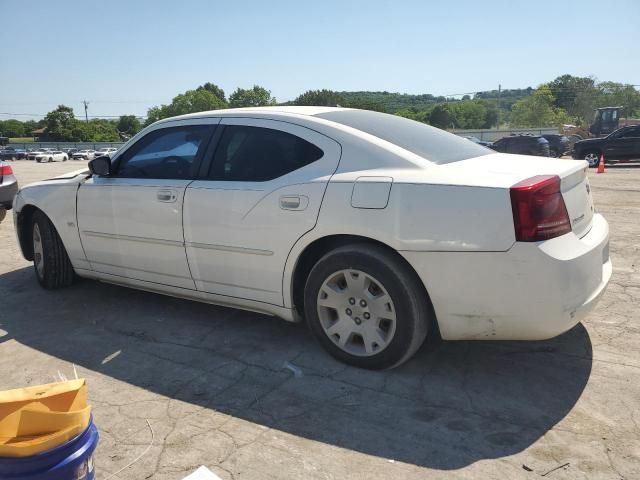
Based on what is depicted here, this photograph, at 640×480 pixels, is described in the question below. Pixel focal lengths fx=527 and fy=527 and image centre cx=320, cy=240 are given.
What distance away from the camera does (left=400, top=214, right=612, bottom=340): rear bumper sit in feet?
8.63

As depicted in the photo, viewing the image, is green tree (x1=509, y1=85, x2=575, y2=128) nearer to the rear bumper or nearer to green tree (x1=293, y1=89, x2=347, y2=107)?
green tree (x1=293, y1=89, x2=347, y2=107)

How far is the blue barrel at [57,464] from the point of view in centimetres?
173

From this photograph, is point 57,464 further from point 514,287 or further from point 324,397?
point 514,287

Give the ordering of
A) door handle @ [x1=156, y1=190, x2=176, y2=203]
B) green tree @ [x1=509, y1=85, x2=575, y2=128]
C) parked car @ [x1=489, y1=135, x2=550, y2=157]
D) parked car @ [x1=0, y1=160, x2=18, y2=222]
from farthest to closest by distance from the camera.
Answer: green tree @ [x1=509, y1=85, x2=575, y2=128] → parked car @ [x1=489, y1=135, x2=550, y2=157] → parked car @ [x1=0, y1=160, x2=18, y2=222] → door handle @ [x1=156, y1=190, x2=176, y2=203]

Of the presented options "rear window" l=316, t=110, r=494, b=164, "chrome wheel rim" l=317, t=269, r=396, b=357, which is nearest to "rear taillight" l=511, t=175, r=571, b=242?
"rear window" l=316, t=110, r=494, b=164

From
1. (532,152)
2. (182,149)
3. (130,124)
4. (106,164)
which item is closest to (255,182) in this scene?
(182,149)

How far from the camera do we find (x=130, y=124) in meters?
136

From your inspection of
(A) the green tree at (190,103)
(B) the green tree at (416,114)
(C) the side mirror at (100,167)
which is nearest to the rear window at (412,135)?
(C) the side mirror at (100,167)

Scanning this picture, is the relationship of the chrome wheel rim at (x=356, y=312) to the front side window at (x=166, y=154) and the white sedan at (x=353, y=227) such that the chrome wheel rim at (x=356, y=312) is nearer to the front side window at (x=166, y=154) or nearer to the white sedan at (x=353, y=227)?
the white sedan at (x=353, y=227)

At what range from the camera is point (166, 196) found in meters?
3.79

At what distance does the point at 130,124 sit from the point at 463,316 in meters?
146

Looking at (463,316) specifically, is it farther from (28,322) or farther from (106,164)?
(28,322)

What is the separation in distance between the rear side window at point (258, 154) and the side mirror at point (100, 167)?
1.08m

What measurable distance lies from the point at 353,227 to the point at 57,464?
1818 mm
